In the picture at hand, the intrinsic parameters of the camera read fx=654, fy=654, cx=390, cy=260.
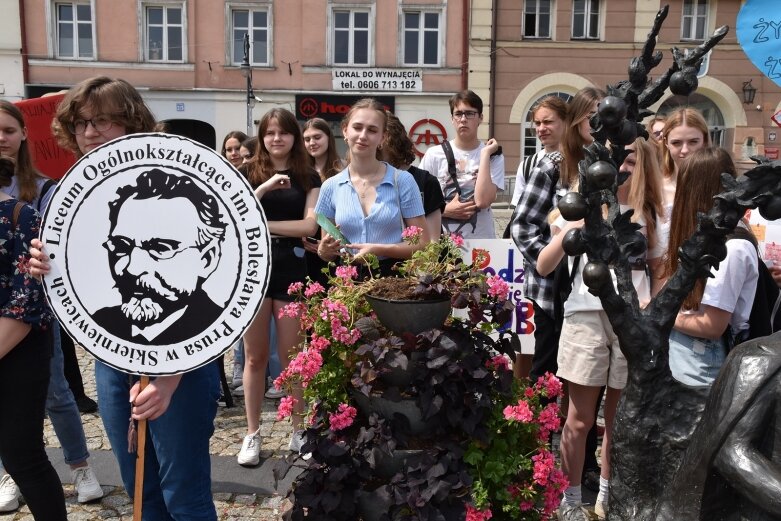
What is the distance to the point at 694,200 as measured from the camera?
2.21m

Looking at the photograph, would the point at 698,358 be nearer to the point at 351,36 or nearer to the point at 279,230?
the point at 279,230

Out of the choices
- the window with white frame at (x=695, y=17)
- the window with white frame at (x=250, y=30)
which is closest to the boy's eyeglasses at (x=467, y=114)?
the window with white frame at (x=250, y=30)

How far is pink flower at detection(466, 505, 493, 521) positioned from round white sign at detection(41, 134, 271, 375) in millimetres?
950

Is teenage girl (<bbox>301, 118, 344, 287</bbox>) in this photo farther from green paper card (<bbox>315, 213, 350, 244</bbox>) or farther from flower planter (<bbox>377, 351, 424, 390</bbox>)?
flower planter (<bbox>377, 351, 424, 390</bbox>)

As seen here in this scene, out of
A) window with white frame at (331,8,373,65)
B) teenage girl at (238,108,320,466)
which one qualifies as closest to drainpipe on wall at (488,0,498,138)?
window with white frame at (331,8,373,65)

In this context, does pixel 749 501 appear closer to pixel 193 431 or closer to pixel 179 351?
pixel 179 351

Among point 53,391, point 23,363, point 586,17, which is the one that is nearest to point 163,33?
point 586,17

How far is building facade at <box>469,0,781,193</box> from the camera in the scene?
62.0 ft

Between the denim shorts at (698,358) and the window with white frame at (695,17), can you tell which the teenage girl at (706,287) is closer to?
the denim shorts at (698,358)

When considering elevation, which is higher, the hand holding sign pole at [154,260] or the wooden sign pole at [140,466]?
the hand holding sign pole at [154,260]

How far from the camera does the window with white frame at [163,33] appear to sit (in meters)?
18.7

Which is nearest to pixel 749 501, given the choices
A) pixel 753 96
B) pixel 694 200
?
pixel 694 200

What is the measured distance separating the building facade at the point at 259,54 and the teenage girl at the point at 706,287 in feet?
55.3

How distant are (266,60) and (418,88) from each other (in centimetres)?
455
